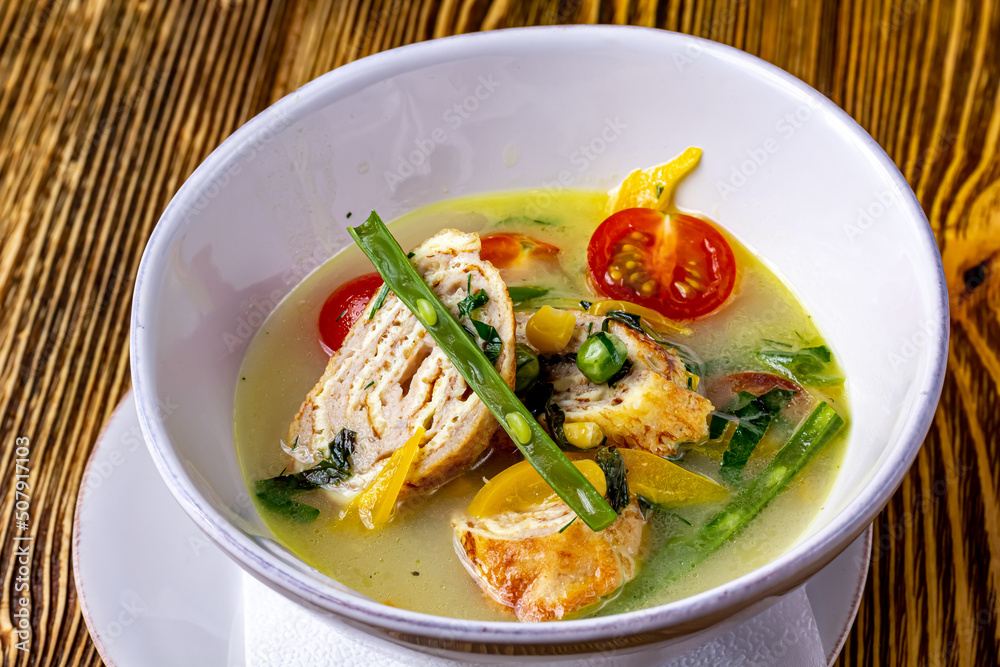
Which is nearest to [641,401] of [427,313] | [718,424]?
[718,424]

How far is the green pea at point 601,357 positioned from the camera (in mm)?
1926

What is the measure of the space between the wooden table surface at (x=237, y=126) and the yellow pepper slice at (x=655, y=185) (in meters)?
0.94

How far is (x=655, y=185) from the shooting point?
→ 2504mm

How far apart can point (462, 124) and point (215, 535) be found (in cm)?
134

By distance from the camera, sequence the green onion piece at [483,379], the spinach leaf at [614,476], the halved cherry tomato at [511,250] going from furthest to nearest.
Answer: the halved cherry tomato at [511,250], the spinach leaf at [614,476], the green onion piece at [483,379]

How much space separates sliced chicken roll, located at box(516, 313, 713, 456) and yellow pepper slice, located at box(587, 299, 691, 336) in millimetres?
184

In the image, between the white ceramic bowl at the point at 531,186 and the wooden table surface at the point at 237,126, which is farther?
the wooden table surface at the point at 237,126

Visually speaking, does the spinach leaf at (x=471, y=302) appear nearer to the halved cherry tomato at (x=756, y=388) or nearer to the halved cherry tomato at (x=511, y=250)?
the halved cherry tomato at (x=511, y=250)

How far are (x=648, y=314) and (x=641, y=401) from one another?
422 millimetres

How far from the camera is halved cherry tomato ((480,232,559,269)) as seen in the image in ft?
8.00

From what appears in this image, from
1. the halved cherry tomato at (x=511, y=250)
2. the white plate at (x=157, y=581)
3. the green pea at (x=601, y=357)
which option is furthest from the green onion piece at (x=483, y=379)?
the white plate at (x=157, y=581)

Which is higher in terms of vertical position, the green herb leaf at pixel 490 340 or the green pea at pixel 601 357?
the green herb leaf at pixel 490 340

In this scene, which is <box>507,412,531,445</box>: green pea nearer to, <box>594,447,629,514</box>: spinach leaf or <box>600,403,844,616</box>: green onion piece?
<box>594,447,629,514</box>: spinach leaf

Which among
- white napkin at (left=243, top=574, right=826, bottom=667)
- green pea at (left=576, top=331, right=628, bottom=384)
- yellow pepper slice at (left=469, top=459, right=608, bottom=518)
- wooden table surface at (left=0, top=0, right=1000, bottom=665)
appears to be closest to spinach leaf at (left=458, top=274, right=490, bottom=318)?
green pea at (left=576, top=331, right=628, bottom=384)
